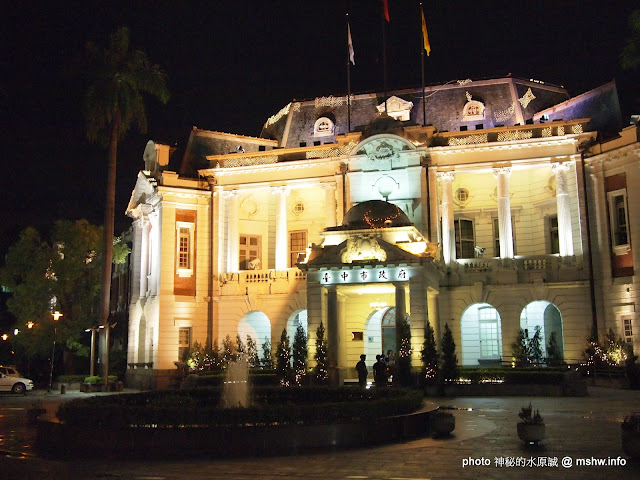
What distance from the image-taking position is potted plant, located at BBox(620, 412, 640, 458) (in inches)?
487

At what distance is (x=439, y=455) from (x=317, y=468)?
2.60 metres

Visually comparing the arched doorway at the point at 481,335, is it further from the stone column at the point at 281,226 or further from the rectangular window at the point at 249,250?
the rectangular window at the point at 249,250

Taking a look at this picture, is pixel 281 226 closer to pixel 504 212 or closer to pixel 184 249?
pixel 184 249

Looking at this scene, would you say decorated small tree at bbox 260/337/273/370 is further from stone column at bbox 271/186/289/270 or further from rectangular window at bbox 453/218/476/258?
rectangular window at bbox 453/218/476/258

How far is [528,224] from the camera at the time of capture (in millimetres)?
40438

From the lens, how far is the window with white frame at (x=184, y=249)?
40.9 m

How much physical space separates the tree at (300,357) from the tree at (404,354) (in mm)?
4417

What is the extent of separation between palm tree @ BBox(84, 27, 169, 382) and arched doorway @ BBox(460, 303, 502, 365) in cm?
1957


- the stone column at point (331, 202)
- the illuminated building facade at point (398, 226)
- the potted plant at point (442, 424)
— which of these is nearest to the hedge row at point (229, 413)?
the potted plant at point (442, 424)

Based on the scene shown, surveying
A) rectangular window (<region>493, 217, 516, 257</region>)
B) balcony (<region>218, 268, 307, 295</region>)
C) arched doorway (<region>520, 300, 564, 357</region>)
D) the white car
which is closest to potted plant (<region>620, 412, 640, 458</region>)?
arched doorway (<region>520, 300, 564, 357</region>)

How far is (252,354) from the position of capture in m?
38.8

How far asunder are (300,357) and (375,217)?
7.49 m

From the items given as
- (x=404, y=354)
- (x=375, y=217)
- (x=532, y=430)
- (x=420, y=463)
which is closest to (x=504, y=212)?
(x=375, y=217)

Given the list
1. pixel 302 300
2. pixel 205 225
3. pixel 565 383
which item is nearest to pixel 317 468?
pixel 565 383
